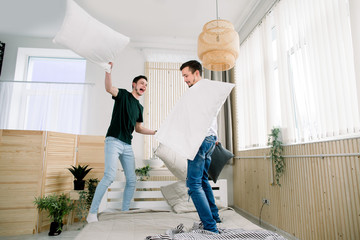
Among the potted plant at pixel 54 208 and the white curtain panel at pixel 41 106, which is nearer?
the potted plant at pixel 54 208

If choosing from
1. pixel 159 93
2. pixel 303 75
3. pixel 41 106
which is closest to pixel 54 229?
pixel 41 106

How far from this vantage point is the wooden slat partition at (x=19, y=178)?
244 centimetres

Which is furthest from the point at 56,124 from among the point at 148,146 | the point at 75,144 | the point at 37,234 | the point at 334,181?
the point at 334,181

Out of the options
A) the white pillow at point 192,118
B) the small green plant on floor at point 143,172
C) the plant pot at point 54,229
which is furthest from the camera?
the small green plant on floor at point 143,172

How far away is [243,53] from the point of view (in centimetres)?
348

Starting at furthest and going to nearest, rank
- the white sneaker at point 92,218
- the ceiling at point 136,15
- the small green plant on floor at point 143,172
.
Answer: the small green plant on floor at point 143,172 → the ceiling at point 136,15 → the white sneaker at point 92,218

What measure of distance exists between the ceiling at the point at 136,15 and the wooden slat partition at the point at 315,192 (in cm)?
204

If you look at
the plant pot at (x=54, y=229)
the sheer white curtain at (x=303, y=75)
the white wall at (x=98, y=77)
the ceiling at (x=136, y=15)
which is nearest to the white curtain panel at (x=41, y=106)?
the white wall at (x=98, y=77)

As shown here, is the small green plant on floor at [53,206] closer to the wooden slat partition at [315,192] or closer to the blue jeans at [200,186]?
the blue jeans at [200,186]

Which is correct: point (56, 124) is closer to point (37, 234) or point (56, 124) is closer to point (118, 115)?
point (37, 234)

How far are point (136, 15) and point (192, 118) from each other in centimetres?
263

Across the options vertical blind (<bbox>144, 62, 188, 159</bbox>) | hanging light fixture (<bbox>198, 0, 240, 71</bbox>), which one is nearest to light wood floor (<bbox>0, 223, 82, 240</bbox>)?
vertical blind (<bbox>144, 62, 188, 159</bbox>)

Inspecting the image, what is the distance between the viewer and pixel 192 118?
1.39 metres

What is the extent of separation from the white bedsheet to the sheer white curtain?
98 centimetres
